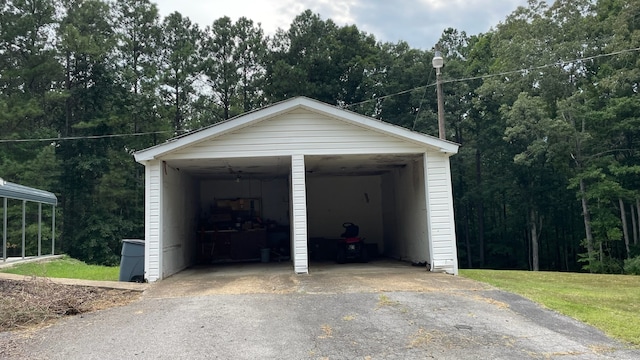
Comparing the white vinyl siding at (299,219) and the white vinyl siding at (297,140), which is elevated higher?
the white vinyl siding at (297,140)

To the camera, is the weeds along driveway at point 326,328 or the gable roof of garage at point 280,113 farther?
the gable roof of garage at point 280,113

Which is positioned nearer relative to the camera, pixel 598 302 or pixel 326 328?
pixel 326 328

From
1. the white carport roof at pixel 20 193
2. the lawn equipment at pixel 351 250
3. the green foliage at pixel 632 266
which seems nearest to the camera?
the white carport roof at pixel 20 193

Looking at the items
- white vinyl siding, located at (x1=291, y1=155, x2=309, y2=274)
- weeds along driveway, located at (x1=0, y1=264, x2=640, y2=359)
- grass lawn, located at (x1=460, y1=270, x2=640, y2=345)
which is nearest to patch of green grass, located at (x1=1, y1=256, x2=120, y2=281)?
weeds along driveway, located at (x1=0, y1=264, x2=640, y2=359)

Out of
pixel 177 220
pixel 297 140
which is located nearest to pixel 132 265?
pixel 177 220

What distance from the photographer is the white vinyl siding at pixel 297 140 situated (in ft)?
31.7

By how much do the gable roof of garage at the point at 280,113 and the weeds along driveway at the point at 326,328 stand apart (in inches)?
118

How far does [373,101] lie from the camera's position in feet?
86.1

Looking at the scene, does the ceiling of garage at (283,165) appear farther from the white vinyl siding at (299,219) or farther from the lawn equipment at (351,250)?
the lawn equipment at (351,250)

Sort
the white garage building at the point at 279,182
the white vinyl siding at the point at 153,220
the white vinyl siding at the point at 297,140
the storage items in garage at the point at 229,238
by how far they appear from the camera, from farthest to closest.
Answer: the storage items in garage at the point at 229,238 → the white vinyl siding at the point at 297,140 → the white garage building at the point at 279,182 → the white vinyl siding at the point at 153,220

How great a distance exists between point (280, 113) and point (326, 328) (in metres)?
5.37

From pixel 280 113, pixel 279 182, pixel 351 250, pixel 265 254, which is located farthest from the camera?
pixel 279 182

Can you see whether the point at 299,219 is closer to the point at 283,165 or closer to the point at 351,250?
the point at 283,165

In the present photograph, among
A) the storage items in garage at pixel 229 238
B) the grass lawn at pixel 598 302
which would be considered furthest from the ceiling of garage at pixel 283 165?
the grass lawn at pixel 598 302
